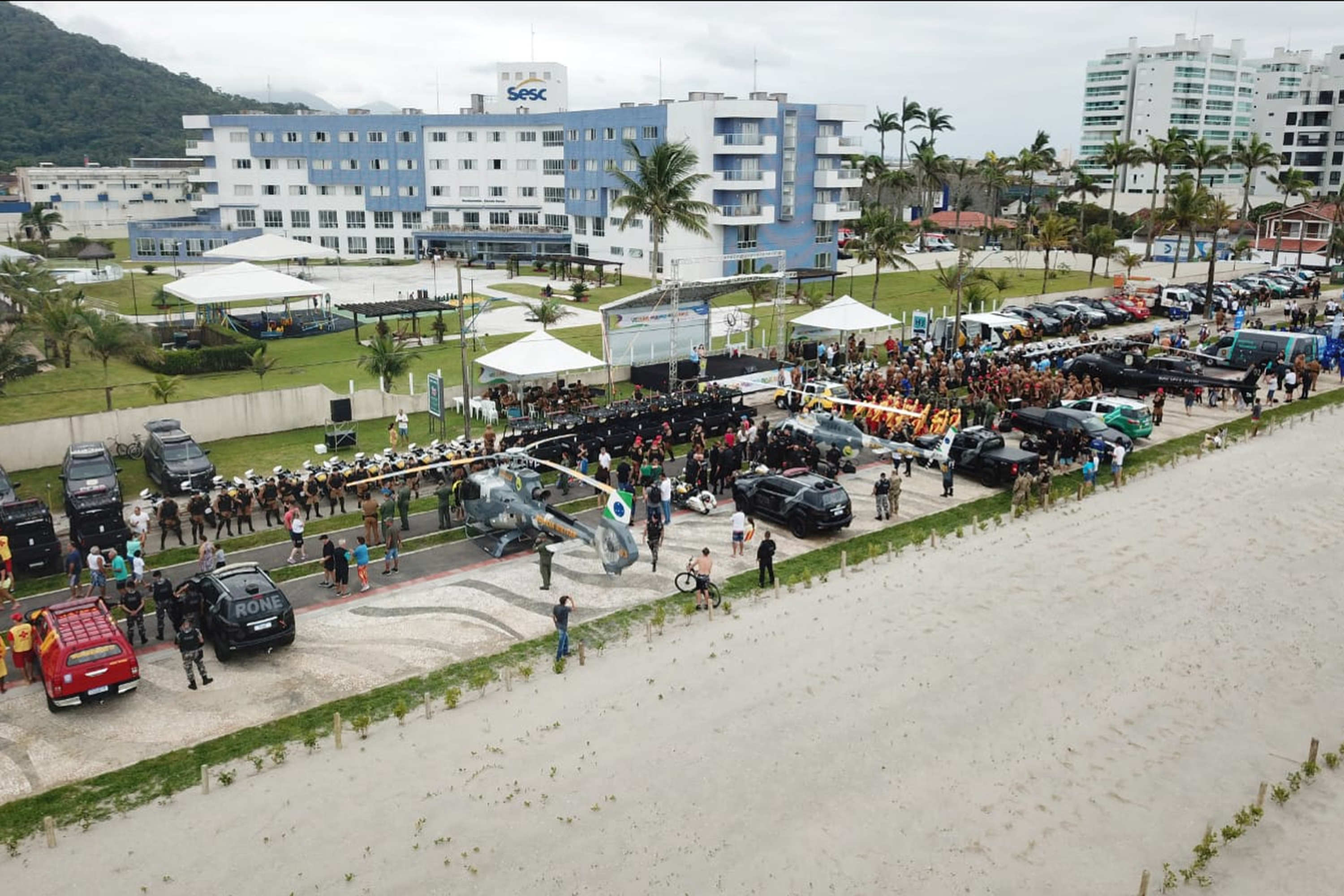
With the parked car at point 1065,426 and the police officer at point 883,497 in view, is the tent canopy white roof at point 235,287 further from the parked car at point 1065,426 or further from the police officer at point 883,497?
the parked car at point 1065,426

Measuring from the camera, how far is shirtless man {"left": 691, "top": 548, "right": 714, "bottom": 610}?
65.4ft

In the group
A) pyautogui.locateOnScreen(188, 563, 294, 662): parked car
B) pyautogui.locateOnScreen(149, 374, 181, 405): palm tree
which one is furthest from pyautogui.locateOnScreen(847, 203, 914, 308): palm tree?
pyautogui.locateOnScreen(188, 563, 294, 662): parked car

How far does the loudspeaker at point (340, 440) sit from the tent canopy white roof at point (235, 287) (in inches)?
673

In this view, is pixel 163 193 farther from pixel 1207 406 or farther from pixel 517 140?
pixel 1207 406

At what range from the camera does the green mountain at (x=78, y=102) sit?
147250 mm

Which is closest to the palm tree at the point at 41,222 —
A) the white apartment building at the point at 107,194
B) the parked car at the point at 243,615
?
the white apartment building at the point at 107,194

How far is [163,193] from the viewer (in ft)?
371

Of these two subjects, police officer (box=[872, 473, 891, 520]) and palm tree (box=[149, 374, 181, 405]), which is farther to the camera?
palm tree (box=[149, 374, 181, 405])

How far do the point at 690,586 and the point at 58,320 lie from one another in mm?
26886

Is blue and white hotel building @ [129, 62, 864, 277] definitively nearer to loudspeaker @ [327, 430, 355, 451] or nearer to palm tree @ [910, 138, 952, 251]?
palm tree @ [910, 138, 952, 251]

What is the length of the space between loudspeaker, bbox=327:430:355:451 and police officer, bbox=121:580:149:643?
1215 cm

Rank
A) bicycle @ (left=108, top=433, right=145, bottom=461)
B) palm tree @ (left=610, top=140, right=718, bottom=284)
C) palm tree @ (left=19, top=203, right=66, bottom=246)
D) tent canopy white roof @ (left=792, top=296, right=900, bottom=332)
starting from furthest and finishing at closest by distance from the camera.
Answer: palm tree @ (left=19, top=203, right=66, bottom=246) → palm tree @ (left=610, top=140, right=718, bottom=284) → tent canopy white roof @ (left=792, top=296, right=900, bottom=332) → bicycle @ (left=108, top=433, right=145, bottom=461)

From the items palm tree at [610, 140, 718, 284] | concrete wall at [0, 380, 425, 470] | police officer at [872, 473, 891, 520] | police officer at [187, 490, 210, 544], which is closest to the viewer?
police officer at [187, 490, 210, 544]

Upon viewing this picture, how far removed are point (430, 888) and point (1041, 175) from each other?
171119mm
